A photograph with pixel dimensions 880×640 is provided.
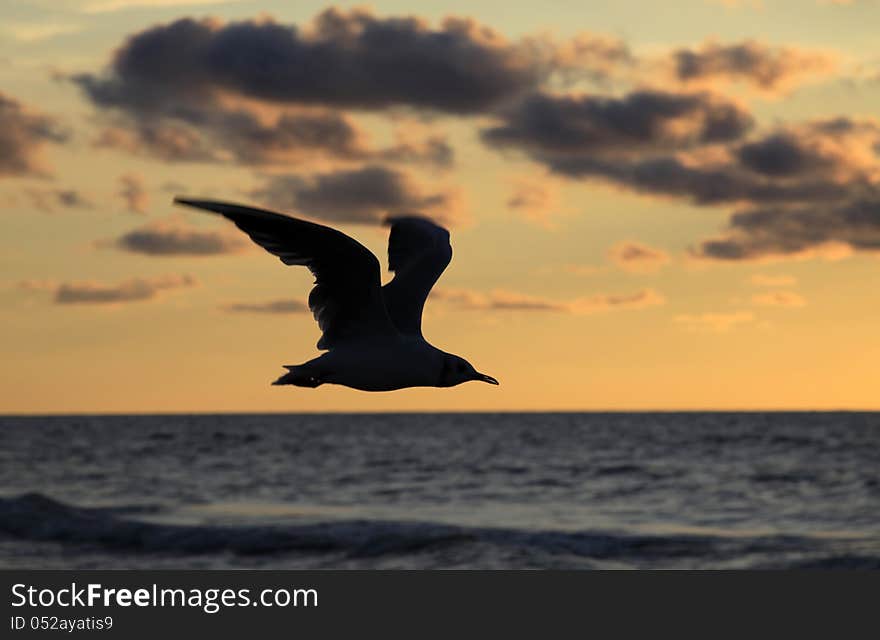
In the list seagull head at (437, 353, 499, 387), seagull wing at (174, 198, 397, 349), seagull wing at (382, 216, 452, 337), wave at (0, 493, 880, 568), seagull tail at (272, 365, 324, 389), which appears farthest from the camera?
wave at (0, 493, 880, 568)

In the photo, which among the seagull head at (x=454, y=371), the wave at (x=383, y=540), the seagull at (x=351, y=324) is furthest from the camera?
the wave at (x=383, y=540)

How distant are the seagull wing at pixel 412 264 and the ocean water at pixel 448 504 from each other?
1719 centimetres

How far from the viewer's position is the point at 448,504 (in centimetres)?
3819

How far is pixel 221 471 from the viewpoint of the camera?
50.0 meters

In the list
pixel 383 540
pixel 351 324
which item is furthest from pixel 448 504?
pixel 351 324

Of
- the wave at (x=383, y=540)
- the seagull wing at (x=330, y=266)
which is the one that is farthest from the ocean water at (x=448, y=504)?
the seagull wing at (x=330, y=266)

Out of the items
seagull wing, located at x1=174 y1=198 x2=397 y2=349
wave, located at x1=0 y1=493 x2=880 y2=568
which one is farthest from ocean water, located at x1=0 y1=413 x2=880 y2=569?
seagull wing, located at x1=174 y1=198 x2=397 y2=349

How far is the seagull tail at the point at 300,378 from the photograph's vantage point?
8.98 metres

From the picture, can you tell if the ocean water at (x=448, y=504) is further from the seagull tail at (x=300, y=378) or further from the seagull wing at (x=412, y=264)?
the seagull tail at (x=300, y=378)

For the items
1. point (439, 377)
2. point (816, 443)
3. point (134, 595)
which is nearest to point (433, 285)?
point (439, 377)

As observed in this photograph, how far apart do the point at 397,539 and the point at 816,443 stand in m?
37.8

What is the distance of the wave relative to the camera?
95.3ft

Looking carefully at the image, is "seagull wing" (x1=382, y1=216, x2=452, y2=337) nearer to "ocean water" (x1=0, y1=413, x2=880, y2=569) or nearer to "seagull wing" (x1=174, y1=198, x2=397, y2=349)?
"seagull wing" (x1=174, y1=198, x2=397, y2=349)

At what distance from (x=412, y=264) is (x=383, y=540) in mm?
21184
